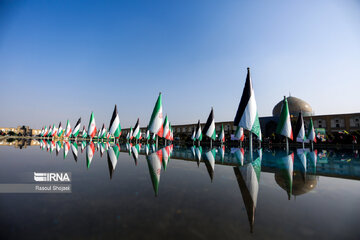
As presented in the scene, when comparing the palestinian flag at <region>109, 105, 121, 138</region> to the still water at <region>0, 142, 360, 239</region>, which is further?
the palestinian flag at <region>109, 105, 121, 138</region>

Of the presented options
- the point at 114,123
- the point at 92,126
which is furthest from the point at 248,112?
the point at 92,126

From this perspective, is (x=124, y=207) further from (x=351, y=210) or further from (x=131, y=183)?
(x=351, y=210)

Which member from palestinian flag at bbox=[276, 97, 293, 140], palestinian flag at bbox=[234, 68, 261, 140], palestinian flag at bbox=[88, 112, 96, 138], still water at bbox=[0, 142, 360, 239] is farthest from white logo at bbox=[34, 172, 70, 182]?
palestinian flag at bbox=[88, 112, 96, 138]

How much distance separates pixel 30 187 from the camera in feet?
13.5

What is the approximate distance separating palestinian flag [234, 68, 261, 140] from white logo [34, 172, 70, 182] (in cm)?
906

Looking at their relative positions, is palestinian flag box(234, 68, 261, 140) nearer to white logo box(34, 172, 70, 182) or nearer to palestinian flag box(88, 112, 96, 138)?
white logo box(34, 172, 70, 182)

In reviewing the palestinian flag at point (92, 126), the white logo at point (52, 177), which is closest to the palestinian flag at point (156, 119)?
the white logo at point (52, 177)

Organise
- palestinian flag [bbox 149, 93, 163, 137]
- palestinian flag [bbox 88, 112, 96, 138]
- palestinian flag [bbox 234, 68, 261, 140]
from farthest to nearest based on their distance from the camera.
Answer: palestinian flag [bbox 88, 112, 96, 138] → palestinian flag [bbox 149, 93, 163, 137] → palestinian flag [bbox 234, 68, 261, 140]

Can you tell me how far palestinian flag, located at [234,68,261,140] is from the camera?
1020cm

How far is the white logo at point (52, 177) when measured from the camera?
490cm

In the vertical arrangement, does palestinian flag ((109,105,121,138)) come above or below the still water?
above

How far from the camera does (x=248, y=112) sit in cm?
1027

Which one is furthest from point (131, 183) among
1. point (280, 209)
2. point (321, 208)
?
point (321, 208)

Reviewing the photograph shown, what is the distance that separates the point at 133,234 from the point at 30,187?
146 inches
